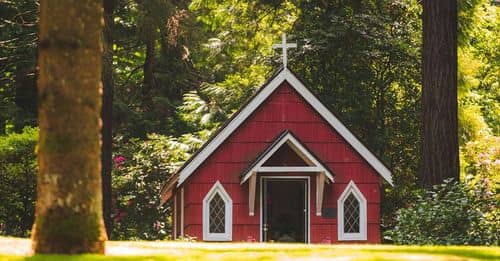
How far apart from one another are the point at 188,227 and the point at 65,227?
49.2 feet

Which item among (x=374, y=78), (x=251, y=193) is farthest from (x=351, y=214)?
(x=374, y=78)

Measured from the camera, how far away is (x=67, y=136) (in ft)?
35.7

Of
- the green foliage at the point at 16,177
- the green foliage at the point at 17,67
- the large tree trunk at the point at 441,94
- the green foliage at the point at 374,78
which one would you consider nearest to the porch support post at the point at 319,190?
the large tree trunk at the point at 441,94

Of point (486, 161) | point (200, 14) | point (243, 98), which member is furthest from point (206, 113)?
point (486, 161)

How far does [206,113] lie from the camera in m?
37.7

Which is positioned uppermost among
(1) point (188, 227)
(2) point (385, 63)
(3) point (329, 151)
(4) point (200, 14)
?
(4) point (200, 14)

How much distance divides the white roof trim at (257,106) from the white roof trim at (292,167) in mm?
1050

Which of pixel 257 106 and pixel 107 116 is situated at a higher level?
pixel 257 106

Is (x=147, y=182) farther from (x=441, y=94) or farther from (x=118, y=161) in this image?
(x=441, y=94)

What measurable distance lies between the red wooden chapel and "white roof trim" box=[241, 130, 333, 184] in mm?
46

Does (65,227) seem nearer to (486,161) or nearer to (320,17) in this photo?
(486,161)

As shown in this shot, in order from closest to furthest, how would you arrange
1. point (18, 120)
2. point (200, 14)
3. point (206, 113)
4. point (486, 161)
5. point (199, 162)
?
point (199, 162) → point (486, 161) → point (18, 120) → point (206, 113) → point (200, 14)

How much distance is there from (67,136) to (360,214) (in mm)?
15917

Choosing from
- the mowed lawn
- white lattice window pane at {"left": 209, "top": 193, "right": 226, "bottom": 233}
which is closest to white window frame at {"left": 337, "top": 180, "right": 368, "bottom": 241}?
white lattice window pane at {"left": 209, "top": 193, "right": 226, "bottom": 233}
